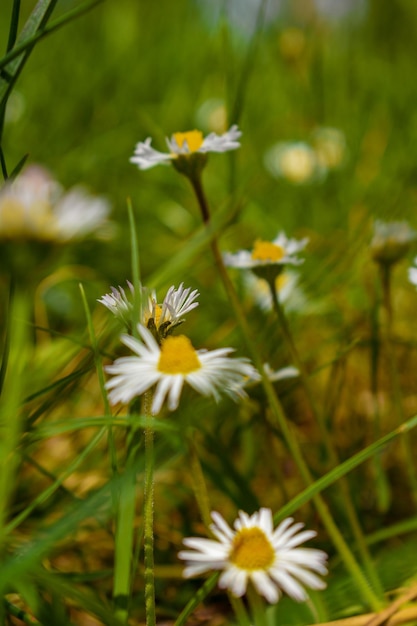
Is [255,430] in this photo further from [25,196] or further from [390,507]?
[25,196]

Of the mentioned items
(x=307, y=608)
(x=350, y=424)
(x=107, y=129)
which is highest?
(x=107, y=129)

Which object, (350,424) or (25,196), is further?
(350,424)

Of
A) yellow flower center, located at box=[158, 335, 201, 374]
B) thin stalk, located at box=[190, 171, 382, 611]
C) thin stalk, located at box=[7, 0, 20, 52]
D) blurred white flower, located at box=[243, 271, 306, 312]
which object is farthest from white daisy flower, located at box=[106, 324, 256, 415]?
blurred white flower, located at box=[243, 271, 306, 312]

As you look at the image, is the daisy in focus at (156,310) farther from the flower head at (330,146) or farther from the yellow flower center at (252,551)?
the flower head at (330,146)

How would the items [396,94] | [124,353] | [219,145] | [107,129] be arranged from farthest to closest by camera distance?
[396,94] < [107,129] < [124,353] < [219,145]

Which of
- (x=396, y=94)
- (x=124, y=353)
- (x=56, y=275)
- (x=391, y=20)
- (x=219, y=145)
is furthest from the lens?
(x=391, y=20)

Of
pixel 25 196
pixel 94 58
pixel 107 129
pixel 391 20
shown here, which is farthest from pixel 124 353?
pixel 391 20
